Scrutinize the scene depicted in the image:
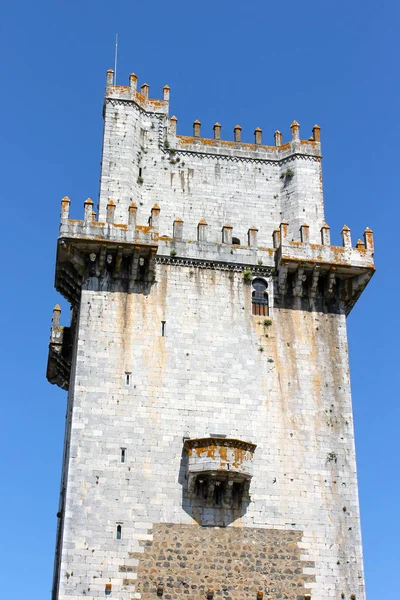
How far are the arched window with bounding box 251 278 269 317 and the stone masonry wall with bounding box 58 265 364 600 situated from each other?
26cm

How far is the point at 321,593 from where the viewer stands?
31422 mm

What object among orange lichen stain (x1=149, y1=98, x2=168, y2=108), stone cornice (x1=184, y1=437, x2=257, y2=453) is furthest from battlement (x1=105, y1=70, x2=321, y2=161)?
stone cornice (x1=184, y1=437, x2=257, y2=453)

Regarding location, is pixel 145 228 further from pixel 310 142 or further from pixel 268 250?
pixel 310 142

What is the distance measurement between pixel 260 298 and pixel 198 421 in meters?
5.63

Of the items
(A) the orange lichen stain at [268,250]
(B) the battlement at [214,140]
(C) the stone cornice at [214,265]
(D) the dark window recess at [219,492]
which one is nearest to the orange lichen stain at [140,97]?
(B) the battlement at [214,140]

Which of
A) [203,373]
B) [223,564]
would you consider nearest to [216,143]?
[203,373]

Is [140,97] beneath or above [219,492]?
above

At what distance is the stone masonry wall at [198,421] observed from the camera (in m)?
31.2

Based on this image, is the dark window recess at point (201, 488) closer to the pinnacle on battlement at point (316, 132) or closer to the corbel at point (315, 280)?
the corbel at point (315, 280)

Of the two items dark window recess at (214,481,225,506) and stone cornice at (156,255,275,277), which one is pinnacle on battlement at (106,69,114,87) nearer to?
stone cornice at (156,255,275,277)

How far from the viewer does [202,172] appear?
3938 cm

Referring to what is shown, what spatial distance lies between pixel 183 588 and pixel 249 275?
38.6 ft

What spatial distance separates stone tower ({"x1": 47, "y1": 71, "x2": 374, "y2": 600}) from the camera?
3125 cm

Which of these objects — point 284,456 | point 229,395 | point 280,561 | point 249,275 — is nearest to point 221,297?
point 249,275
